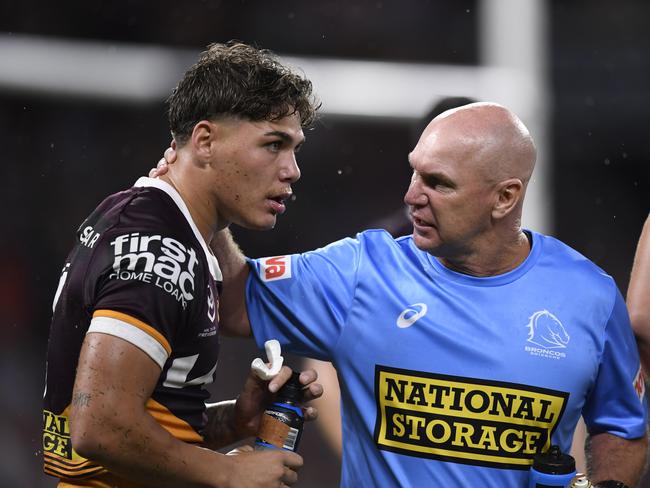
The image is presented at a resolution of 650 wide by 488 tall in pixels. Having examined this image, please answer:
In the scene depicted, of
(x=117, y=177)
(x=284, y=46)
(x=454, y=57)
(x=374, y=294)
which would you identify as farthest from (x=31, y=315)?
(x=374, y=294)

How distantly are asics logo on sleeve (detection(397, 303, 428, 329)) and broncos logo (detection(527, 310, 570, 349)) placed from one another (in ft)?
0.75

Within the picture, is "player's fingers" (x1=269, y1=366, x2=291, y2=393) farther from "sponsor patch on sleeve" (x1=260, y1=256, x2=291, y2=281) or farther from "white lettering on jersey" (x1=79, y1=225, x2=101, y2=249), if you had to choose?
"white lettering on jersey" (x1=79, y1=225, x2=101, y2=249)

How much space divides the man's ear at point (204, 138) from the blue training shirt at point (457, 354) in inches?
13.9

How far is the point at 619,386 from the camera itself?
Result: 6.81 ft

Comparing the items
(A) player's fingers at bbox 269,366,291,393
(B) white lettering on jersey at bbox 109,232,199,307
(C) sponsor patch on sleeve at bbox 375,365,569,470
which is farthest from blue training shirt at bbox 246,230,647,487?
(B) white lettering on jersey at bbox 109,232,199,307

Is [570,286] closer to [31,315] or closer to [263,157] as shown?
[263,157]

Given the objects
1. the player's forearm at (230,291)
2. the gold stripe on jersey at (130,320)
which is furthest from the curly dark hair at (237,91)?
the gold stripe on jersey at (130,320)

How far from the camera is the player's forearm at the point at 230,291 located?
215cm

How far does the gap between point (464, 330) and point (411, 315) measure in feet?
0.38

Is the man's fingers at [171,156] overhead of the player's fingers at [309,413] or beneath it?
overhead

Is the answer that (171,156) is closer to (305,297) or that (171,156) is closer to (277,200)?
(277,200)

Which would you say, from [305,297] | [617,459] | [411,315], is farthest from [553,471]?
[305,297]

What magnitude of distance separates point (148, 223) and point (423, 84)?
15.7ft

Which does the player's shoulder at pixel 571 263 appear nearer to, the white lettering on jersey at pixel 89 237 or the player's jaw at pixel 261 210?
the player's jaw at pixel 261 210
